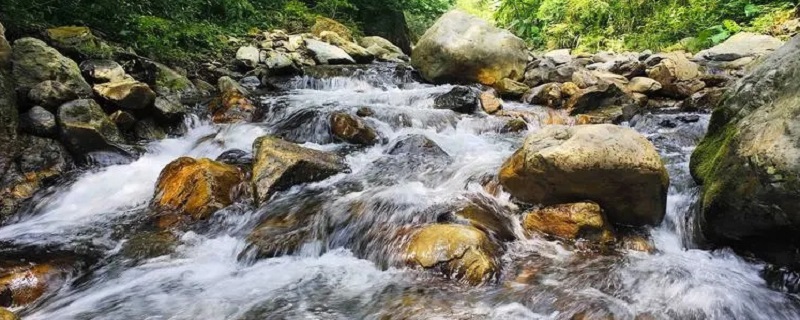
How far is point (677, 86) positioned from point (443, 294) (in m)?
7.95

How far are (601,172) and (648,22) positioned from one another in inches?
535

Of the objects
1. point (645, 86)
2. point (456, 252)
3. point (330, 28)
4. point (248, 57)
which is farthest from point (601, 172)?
point (330, 28)

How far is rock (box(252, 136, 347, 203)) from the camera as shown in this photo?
17.4ft

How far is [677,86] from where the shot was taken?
9.33m

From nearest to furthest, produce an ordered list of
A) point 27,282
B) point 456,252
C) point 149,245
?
point 27,282 < point 456,252 < point 149,245

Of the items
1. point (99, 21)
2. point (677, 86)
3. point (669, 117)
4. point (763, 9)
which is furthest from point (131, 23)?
point (763, 9)

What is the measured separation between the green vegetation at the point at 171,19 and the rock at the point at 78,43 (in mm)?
229

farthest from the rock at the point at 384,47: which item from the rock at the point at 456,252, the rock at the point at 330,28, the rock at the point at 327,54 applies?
the rock at the point at 456,252

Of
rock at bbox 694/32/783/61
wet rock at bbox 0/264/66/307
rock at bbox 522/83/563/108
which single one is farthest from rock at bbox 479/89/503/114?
wet rock at bbox 0/264/66/307

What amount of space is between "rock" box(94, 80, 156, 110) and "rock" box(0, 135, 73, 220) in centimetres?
92

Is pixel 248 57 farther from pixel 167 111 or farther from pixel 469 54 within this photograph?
pixel 469 54

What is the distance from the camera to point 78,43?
7016 millimetres

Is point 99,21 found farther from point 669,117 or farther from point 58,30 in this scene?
point 669,117

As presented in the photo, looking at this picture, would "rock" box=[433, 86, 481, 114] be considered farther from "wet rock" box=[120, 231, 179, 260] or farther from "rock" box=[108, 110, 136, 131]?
"wet rock" box=[120, 231, 179, 260]
